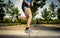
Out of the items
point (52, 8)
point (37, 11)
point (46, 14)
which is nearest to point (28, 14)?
point (37, 11)

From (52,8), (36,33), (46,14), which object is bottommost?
(36,33)

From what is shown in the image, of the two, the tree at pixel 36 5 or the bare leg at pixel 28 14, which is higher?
the tree at pixel 36 5

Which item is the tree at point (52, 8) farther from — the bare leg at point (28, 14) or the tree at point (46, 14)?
the bare leg at point (28, 14)

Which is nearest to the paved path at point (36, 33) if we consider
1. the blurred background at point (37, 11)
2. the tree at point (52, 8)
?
the blurred background at point (37, 11)

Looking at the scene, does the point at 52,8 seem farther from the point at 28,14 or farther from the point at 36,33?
the point at 36,33

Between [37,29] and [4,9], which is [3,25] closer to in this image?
[4,9]

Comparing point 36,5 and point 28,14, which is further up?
point 36,5

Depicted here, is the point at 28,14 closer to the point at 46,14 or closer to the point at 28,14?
the point at 28,14

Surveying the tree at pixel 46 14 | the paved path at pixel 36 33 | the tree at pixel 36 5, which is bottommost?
the paved path at pixel 36 33

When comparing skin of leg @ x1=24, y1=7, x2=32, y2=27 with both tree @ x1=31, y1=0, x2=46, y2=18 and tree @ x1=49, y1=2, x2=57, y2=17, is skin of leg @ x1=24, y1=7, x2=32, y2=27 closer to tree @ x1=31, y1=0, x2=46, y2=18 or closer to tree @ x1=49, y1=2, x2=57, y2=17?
tree @ x1=31, y1=0, x2=46, y2=18

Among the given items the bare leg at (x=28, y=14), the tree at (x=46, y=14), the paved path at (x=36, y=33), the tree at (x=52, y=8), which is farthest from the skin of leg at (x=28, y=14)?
the tree at (x=52, y=8)

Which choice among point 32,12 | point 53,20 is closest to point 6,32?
point 32,12

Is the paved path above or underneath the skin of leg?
underneath

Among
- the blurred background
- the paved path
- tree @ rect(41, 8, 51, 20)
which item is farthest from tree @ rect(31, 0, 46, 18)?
the paved path
